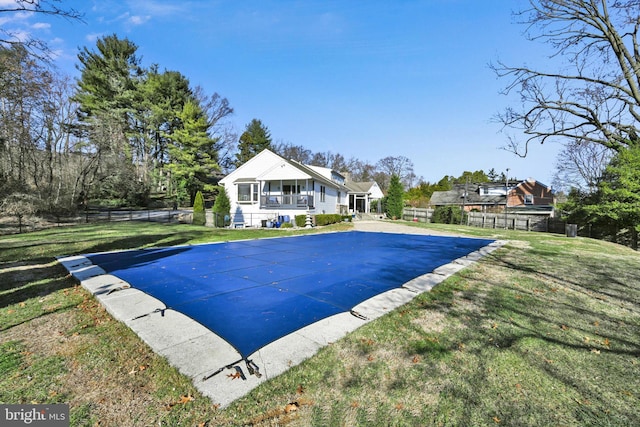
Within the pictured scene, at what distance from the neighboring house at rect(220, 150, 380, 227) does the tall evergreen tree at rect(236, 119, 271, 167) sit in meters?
22.5

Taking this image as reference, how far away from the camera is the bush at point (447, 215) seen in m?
27.5

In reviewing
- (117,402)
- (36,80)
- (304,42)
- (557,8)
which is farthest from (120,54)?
(117,402)

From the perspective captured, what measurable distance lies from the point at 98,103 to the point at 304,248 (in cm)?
3557

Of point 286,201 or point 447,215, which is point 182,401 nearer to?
point 286,201

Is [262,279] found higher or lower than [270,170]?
lower

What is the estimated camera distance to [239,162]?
4591cm

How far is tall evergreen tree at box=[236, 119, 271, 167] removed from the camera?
46531 millimetres

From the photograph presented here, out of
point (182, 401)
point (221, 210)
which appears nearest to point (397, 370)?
point (182, 401)

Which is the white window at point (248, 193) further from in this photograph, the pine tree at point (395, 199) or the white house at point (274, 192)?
the pine tree at point (395, 199)

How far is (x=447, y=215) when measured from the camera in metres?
27.9

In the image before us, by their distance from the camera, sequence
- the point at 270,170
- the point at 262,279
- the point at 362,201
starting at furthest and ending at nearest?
the point at 362,201, the point at 270,170, the point at 262,279

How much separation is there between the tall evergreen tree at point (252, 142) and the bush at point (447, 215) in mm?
29606

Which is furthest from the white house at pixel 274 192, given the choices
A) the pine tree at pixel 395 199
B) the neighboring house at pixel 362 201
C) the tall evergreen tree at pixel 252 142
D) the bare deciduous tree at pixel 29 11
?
the tall evergreen tree at pixel 252 142

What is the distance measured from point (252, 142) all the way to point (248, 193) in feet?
81.6
